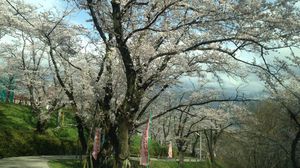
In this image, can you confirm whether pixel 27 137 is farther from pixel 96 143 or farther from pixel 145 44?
pixel 145 44

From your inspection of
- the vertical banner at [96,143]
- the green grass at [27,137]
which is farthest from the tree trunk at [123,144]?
the green grass at [27,137]

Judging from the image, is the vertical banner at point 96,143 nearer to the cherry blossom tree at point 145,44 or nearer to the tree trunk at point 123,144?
the cherry blossom tree at point 145,44

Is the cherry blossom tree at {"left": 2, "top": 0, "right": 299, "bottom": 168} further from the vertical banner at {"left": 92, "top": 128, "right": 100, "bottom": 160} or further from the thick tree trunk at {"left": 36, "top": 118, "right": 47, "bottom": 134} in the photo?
the thick tree trunk at {"left": 36, "top": 118, "right": 47, "bottom": 134}

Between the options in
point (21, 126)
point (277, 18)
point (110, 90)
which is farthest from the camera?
point (21, 126)

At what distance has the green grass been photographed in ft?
76.9

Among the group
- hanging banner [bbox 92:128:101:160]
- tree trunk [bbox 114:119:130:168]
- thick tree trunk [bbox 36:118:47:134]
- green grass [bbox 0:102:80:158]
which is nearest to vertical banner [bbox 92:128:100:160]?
hanging banner [bbox 92:128:101:160]

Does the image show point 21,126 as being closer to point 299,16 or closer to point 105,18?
point 105,18

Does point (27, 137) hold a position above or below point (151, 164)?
above

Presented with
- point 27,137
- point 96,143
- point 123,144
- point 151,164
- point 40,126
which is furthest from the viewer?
point 151,164

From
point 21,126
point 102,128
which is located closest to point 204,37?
point 102,128

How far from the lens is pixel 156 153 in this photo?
45500mm

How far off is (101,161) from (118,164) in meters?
6.13

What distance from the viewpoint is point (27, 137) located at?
25.9 m

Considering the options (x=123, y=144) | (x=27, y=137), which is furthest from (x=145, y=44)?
(x=27, y=137)
